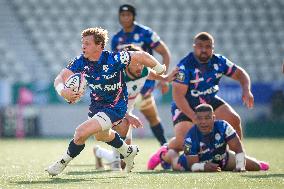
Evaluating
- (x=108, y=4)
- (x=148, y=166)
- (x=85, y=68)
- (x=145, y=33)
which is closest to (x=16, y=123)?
(x=108, y=4)

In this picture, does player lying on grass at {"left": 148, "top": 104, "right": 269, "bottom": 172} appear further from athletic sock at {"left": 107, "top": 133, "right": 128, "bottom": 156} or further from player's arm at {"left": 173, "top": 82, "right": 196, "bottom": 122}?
athletic sock at {"left": 107, "top": 133, "right": 128, "bottom": 156}

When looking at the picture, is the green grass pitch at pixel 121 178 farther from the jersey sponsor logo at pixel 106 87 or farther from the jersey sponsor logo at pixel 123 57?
the jersey sponsor logo at pixel 123 57

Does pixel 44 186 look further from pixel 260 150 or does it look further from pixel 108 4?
pixel 108 4

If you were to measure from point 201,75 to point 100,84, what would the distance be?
85.0 inches

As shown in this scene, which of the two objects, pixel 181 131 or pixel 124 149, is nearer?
pixel 124 149

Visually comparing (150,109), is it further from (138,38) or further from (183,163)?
(183,163)

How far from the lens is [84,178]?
8.96 m

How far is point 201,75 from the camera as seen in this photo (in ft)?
36.2

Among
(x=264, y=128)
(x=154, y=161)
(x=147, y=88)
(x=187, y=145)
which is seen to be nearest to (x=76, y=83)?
(x=187, y=145)

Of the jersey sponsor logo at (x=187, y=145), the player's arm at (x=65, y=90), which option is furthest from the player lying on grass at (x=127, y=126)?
the player's arm at (x=65, y=90)

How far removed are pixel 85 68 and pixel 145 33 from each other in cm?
455

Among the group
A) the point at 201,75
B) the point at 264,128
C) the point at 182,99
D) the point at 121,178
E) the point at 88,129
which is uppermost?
the point at 201,75

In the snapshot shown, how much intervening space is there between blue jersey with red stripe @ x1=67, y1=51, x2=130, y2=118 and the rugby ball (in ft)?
1.14

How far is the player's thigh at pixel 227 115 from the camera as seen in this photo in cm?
1110
